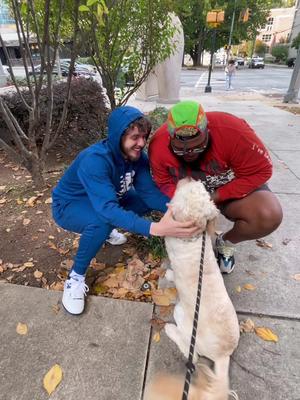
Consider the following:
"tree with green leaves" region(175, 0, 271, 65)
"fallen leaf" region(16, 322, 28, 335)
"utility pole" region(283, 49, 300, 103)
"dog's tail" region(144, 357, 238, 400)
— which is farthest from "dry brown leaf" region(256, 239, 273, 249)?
"tree with green leaves" region(175, 0, 271, 65)

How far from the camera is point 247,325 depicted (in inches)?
79.4

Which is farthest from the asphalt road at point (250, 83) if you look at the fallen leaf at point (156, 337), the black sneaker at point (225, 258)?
the fallen leaf at point (156, 337)

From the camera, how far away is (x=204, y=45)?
1810 inches

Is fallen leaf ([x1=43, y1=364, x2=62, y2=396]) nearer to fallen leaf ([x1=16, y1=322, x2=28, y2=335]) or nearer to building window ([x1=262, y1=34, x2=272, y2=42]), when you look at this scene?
fallen leaf ([x1=16, y1=322, x2=28, y2=335])

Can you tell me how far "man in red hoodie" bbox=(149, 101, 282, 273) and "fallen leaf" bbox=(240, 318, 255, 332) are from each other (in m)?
0.46

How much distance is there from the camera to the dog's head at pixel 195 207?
167 centimetres

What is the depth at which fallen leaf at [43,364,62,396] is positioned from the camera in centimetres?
165

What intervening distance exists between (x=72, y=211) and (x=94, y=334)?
841 millimetres

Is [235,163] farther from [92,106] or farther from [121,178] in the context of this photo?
[92,106]

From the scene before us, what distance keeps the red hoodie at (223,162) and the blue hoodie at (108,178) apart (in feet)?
0.85

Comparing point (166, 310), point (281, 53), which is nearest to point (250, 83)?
point (166, 310)

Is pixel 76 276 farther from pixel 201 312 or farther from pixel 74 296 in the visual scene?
pixel 201 312

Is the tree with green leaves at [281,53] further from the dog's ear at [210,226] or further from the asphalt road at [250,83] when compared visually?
the dog's ear at [210,226]

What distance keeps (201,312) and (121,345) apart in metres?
0.61
